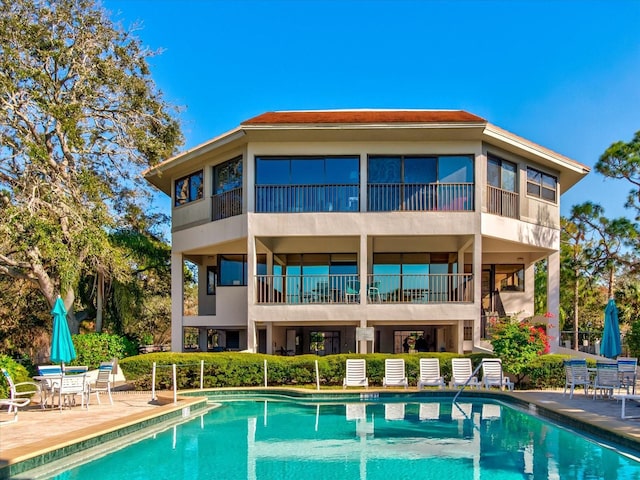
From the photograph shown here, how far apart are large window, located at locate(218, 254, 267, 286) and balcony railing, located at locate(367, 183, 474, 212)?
6.70 metres

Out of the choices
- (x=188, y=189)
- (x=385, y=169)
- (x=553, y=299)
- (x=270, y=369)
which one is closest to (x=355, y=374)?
(x=270, y=369)

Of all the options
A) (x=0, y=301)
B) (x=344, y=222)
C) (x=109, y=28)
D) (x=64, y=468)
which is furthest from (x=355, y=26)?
(x=0, y=301)

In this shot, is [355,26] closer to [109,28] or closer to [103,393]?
[109,28]

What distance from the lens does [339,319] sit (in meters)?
18.8

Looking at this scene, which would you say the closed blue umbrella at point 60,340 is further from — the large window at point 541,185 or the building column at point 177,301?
the large window at point 541,185

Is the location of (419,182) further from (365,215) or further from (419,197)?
(365,215)

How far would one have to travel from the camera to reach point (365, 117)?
64.9 feet

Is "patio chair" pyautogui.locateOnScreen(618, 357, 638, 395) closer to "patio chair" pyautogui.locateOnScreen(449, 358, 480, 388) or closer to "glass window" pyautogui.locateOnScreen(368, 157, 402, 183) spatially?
"patio chair" pyautogui.locateOnScreen(449, 358, 480, 388)

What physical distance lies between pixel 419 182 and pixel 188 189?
30.2ft

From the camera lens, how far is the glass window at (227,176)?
20.4 meters

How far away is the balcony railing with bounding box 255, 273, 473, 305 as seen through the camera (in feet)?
65.0

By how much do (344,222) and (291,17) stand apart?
9.10 meters

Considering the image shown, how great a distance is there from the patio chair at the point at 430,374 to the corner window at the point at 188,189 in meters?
10.6

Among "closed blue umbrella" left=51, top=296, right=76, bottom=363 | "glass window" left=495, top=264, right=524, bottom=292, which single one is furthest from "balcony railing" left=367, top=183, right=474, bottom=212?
"closed blue umbrella" left=51, top=296, right=76, bottom=363
